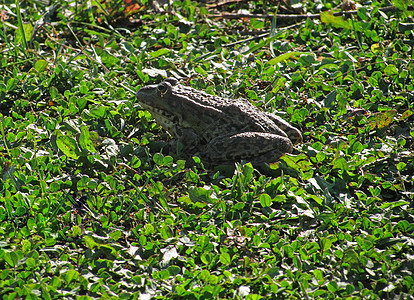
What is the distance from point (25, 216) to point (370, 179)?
2.82 meters

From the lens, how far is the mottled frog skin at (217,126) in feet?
14.5

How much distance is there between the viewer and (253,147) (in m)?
4.41

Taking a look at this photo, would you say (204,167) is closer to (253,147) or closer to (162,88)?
(253,147)

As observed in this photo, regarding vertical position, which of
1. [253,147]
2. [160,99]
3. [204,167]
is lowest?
[204,167]

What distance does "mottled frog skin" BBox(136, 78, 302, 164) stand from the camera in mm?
4422

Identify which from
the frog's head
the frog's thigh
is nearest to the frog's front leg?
the frog's thigh

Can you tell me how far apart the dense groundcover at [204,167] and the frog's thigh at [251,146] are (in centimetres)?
11

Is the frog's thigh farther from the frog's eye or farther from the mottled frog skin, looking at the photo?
the frog's eye

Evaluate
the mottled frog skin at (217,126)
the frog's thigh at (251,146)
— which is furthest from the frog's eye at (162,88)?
the frog's thigh at (251,146)

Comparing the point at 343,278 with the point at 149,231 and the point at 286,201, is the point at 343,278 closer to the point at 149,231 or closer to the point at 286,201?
the point at 286,201

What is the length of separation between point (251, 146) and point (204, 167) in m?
0.47

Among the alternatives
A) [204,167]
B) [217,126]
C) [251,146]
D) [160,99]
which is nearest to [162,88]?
[160,99]

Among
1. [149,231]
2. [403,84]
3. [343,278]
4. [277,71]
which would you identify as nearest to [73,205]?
[149,231]

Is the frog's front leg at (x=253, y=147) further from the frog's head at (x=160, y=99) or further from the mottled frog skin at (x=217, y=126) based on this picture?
the frog's head at (x=160, y=99)
